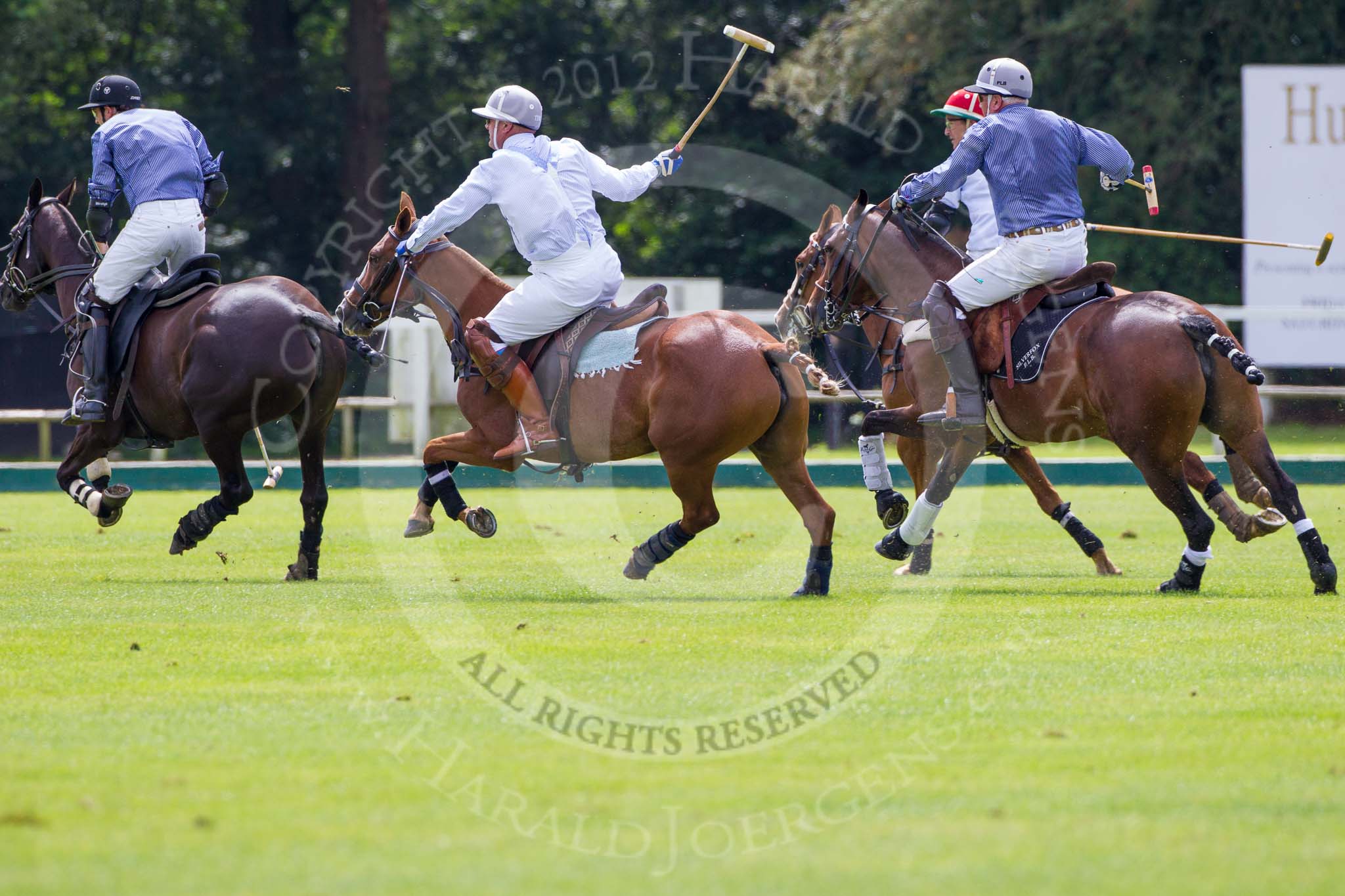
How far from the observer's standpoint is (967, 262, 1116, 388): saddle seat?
28.6ft

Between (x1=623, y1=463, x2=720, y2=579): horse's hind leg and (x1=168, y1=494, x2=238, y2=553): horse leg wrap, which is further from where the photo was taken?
(x1=168, y1=494, x2=238, y2=553): horse leg wrap

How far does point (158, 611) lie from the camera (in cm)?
817

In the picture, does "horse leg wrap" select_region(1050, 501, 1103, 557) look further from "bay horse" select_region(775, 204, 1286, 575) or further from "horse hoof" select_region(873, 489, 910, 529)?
"horse hoof" select_region(873, 489, 910, 529)

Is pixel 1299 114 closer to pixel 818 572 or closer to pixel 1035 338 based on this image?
pixel 1035 338

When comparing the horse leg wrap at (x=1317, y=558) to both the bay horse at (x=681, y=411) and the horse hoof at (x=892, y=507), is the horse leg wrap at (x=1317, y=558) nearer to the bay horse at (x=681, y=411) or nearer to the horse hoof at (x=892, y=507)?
the horse hoof at (x=892, y=507)

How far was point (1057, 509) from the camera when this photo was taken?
9805 millimetres

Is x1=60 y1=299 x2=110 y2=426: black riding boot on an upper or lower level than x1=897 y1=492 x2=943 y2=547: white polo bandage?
upper

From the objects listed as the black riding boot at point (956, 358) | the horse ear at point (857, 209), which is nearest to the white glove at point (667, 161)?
the horse ear at point (857, 209)

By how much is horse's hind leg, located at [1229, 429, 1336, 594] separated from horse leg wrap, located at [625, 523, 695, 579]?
2.73 m

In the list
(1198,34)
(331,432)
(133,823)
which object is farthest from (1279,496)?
(1198,34)

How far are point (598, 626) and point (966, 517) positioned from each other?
21.3 ft

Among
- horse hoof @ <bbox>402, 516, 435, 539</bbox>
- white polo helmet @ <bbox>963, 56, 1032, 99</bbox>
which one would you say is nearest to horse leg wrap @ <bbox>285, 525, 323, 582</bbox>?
horse hoof @ <bbox>402, 516, 435, 539</bbox>

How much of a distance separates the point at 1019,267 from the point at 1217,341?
1.07 metres

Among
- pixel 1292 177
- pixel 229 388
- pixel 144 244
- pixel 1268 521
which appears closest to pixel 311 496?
pixel 229 388
